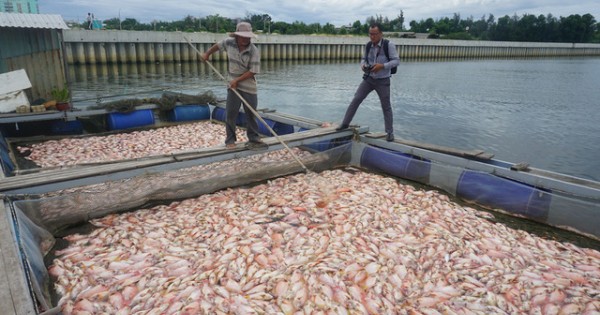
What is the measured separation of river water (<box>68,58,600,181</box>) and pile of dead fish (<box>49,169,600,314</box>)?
7725mm

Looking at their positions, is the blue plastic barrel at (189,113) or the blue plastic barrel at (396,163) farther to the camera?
the blue plastic barrel at (189,113)

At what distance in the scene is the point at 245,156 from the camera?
730 cm

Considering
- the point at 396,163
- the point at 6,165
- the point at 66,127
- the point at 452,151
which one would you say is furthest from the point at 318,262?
the point at 66,127

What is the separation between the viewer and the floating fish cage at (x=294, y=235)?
12.9 feet

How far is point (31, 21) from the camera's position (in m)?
12.2

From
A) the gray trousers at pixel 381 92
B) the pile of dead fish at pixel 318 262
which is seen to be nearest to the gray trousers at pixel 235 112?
the pile of dead fish at pixel 318 262

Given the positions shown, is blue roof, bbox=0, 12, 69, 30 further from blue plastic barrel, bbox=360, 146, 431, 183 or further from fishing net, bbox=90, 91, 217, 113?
blue plastic barrel, bbox=360, 146, 431, 183

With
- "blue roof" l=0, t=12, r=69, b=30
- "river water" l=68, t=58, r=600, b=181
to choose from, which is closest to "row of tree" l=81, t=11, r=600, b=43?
"river water" l=68, t=58, r=600, b=181

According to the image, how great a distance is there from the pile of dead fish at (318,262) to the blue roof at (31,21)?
950 centimetres

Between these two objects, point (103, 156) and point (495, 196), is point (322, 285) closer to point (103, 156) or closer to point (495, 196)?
point (495, 196)

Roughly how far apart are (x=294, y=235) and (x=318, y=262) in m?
0.82

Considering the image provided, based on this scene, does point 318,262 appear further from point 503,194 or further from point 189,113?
point 189,113

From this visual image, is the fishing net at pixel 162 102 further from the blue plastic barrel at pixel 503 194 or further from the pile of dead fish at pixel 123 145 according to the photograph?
the blue plastic barrel at pixel 503 194

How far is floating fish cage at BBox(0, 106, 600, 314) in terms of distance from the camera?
394 cm
